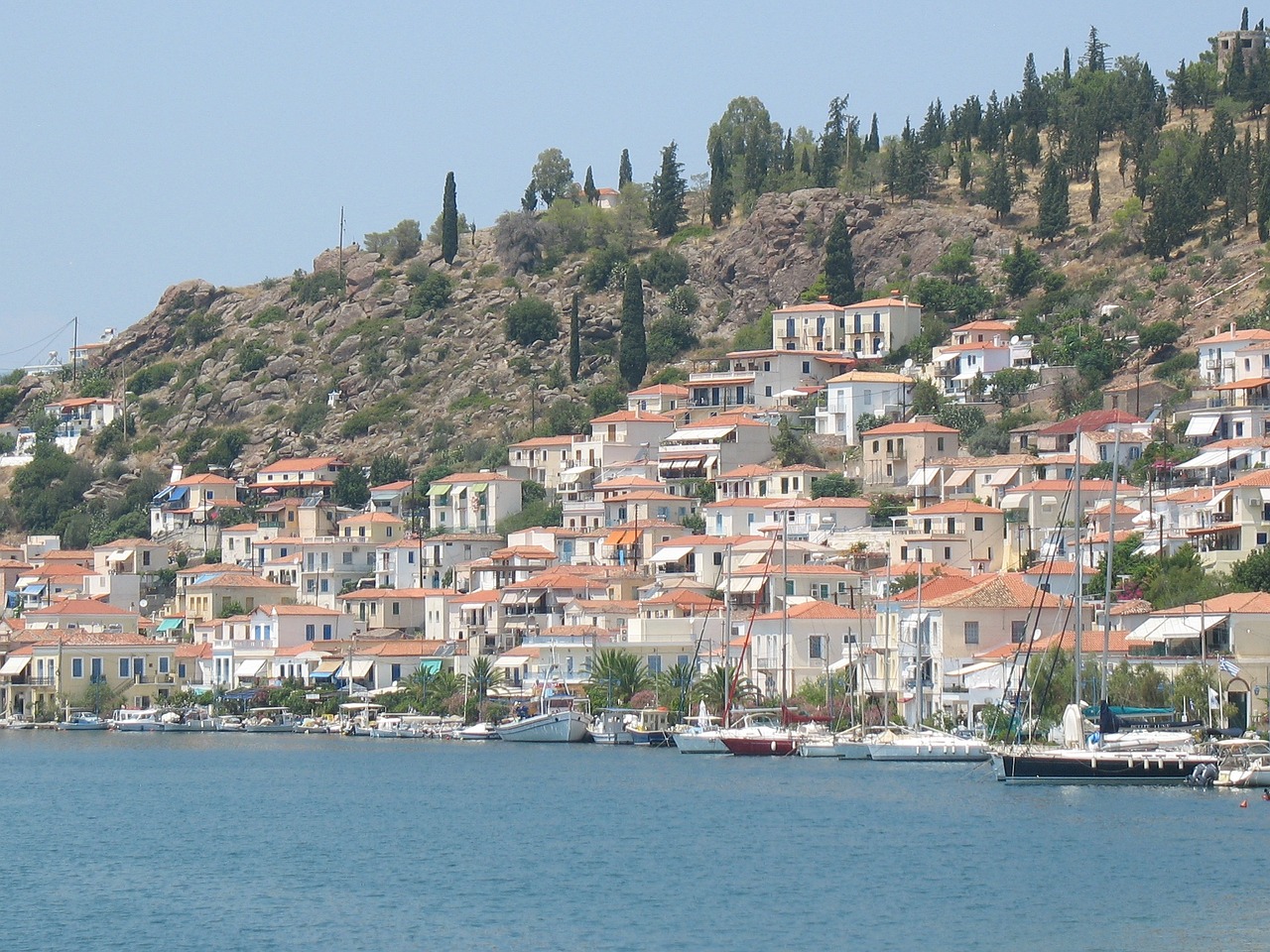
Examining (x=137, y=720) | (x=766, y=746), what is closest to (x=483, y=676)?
(x=137, y=720)

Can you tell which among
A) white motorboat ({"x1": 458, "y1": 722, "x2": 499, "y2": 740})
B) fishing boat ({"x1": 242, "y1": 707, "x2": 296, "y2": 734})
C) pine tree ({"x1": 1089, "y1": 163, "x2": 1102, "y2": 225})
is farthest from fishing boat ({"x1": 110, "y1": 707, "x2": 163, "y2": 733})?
pine tree ({"x1": 1089, "y1": 163, "x2": 1102, "y2": 225})

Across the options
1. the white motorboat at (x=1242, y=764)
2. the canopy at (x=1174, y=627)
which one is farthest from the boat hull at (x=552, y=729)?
the white motorboat at (x=1242, y=764)

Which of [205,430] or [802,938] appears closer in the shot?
[802,938]

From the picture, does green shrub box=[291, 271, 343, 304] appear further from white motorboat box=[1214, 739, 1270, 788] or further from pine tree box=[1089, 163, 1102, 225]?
white motorboat box=[1214, 739, 1270, 788]

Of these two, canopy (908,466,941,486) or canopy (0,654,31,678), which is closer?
canopy (908,466,941,486)

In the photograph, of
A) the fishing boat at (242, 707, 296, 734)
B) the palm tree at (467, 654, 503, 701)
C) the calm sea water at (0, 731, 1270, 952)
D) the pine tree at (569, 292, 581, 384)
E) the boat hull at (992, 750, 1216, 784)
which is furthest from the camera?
the pine tree at (569, 292, 581, 384)

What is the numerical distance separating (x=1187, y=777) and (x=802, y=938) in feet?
71.5

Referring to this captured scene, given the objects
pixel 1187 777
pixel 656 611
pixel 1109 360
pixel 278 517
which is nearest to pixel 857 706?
pixel 656 611

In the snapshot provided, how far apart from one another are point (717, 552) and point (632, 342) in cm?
3075

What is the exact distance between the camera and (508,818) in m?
59.1

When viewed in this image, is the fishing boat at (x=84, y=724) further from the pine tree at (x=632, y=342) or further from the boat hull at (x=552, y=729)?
the pine tree at (x=632, y=342)

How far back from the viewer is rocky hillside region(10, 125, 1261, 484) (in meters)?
126

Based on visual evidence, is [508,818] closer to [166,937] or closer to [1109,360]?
[166,937]

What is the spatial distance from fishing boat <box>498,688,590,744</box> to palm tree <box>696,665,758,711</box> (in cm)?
565
